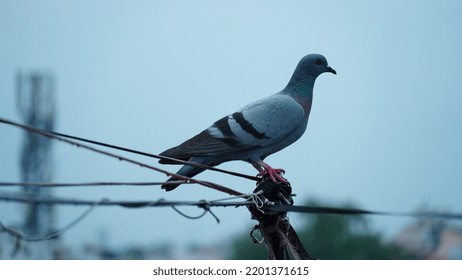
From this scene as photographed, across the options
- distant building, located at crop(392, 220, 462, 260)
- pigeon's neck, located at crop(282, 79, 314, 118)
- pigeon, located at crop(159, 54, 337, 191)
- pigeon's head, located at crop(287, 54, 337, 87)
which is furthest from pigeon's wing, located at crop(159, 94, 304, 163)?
distant building, located at crop(392, 220, 462, 260)

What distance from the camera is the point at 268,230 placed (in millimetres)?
3898

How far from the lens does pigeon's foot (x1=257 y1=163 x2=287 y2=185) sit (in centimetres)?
406

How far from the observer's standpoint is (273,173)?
4.23 meters

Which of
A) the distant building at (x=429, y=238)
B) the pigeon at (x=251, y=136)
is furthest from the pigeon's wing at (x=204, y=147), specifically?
the distant building at (x=429, y=238)

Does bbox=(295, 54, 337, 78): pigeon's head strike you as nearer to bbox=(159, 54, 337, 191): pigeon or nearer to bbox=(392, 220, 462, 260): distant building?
bbox=(159, 54, 337, 191): pigeon

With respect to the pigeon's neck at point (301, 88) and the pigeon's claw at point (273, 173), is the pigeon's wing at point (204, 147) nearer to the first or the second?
the pigeon's claw at point (273, 173)

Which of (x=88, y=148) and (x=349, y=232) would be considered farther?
(x=349, y=232)

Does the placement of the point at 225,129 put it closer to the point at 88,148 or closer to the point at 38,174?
the point at 88,148

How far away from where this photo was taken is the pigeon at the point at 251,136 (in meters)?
4.38

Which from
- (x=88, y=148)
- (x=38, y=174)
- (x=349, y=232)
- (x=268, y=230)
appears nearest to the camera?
(x=88, y=148)

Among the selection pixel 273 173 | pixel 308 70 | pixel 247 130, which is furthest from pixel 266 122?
pixel 308 70

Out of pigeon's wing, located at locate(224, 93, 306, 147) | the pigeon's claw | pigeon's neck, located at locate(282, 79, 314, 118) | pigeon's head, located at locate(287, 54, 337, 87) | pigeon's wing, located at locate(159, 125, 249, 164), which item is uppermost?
pigeon's head, located at locate(287, 54, 337, 87)
